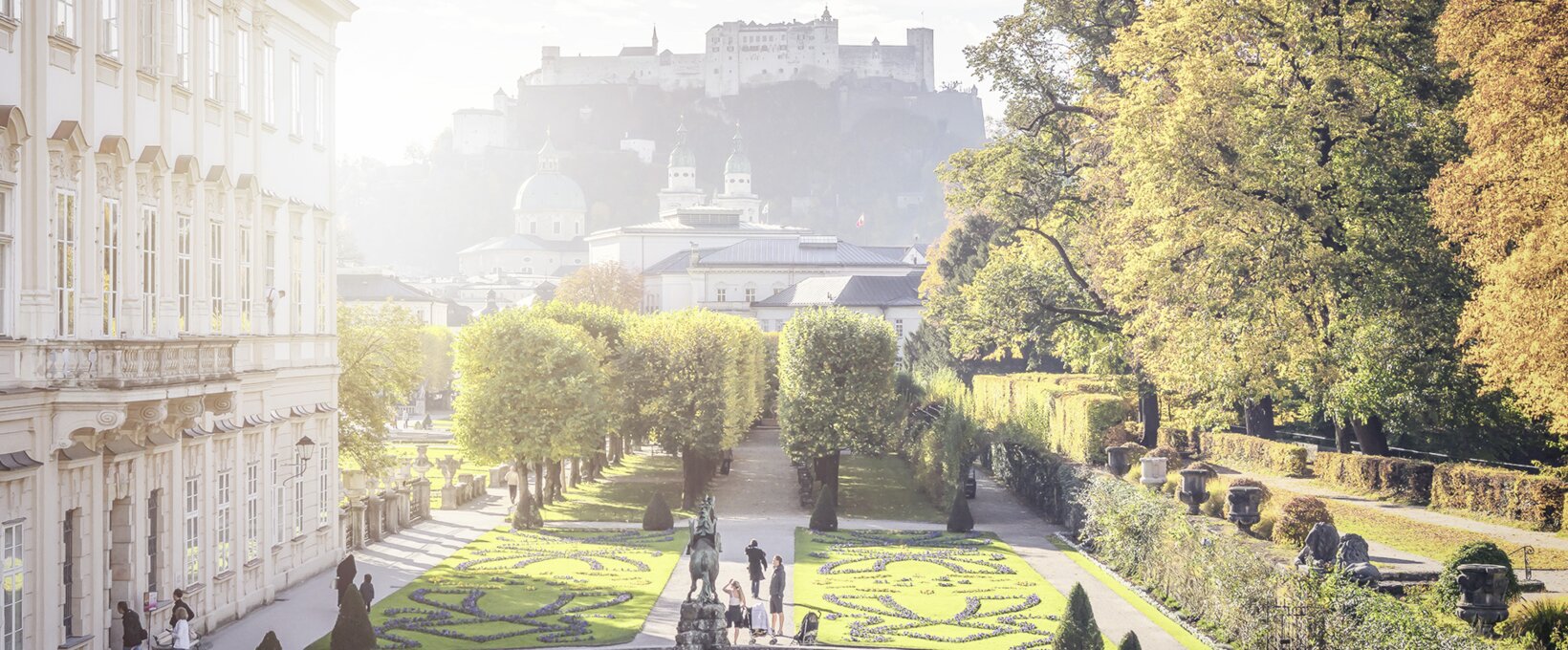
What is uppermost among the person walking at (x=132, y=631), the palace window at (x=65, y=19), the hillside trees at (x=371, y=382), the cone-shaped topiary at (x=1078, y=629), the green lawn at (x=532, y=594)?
the palace window at (x=65, y=19)

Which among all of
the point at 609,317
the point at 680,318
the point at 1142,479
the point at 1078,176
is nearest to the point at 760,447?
the point at 609,317

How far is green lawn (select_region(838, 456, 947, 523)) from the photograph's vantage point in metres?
53.4

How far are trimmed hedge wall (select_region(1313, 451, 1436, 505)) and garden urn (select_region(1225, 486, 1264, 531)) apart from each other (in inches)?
151

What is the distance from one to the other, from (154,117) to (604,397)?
3015 centimetres

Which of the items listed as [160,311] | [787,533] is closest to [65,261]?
[160,311]

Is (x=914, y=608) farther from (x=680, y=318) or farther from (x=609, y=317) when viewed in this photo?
(x=609, y=317)

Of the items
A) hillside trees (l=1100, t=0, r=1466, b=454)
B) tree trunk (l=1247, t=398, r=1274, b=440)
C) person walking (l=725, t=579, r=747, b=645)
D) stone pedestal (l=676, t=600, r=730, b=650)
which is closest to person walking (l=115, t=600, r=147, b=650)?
stone pedestal (l=676, t=600, r=730, b=650)

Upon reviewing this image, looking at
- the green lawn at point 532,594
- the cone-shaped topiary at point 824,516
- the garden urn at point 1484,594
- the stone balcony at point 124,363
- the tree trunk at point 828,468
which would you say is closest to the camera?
the stone balcony at point 124,363

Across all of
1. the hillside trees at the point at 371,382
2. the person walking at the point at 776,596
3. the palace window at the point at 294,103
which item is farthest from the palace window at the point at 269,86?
the person walking at the point at 776,596

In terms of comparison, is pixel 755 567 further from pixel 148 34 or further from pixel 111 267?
pixel 148 34

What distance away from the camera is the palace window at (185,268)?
2838cm

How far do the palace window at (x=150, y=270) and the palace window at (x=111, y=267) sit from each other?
42.8 inches

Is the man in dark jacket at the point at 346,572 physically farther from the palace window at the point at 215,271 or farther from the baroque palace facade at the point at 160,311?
the palace window at the point at 215,271

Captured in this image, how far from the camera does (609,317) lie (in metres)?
70.6
